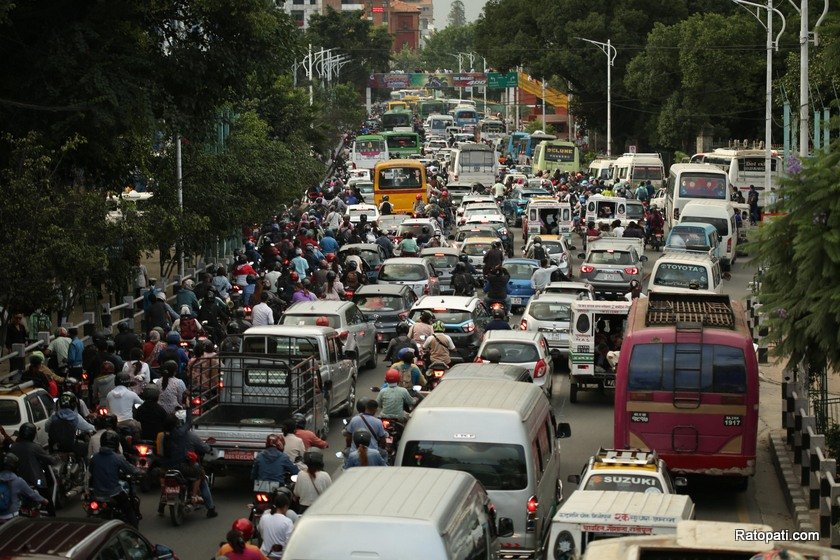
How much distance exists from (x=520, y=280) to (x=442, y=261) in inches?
104

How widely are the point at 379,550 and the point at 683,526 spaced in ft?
7.05

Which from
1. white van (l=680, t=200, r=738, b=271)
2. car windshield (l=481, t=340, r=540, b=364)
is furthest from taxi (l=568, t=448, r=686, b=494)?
white van (l=680, t=200, r=738, b=271)

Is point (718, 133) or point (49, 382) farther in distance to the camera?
point (718, 133)

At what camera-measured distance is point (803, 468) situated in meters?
19.6

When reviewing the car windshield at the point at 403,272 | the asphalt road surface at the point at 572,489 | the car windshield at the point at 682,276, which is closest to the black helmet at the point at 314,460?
the asphalt road surface at the point at 572,489

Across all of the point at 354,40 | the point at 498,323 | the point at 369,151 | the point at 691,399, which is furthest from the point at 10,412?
the point at 354,40

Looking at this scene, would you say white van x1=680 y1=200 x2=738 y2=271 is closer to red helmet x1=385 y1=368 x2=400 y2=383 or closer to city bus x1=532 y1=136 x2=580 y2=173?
red helmet x1=385 y1=368 x2=400 y2=383

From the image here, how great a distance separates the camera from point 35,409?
19109mm

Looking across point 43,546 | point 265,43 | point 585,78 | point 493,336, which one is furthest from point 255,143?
point 585,78

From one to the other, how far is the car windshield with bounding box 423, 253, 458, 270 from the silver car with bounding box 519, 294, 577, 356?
33.7 ft

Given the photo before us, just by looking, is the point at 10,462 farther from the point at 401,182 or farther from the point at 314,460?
the point at 401,182

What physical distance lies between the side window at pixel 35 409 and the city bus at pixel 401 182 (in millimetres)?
41216

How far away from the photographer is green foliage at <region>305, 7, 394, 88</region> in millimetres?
143250

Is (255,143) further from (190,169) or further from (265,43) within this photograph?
(265,43)
